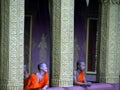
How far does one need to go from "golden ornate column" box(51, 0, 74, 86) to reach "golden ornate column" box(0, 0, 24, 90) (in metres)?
1.44

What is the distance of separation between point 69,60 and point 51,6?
1427 mm

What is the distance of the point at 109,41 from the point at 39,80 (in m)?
2.98

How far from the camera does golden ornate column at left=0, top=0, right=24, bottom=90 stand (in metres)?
11.5

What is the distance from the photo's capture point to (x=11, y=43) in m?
11.6

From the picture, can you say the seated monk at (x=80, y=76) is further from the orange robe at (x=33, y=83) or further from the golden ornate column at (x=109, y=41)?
the orange robe at (x=33, y=83)

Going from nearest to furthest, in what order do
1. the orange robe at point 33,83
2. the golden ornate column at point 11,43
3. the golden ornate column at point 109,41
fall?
1. the golden ornate column at point 11,43
2. the orange robe at point 33,83
3. the golden ornate column at point 109,41

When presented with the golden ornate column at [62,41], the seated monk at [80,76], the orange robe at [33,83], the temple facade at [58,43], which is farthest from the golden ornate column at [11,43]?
the seated monk at [80,76]

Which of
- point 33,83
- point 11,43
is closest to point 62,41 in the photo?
point 33,83

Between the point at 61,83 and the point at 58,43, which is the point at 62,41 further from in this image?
the point at 61,83

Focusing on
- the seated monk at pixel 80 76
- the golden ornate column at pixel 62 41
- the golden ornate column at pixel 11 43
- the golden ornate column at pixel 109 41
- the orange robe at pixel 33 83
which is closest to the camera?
the golden ornate column at pixel 11 43

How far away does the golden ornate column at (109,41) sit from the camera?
14297 mm

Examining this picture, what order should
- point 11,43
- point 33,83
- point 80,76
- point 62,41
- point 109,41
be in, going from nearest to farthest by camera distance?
point 11,43
point 33,83
point 62,41
point 80,76
point 109,41

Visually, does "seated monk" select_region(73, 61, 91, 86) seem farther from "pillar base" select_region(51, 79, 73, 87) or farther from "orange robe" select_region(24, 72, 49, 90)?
"orange robe" select_region(24, 72, 49, 90)

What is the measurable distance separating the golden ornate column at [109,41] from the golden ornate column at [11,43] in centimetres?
344
